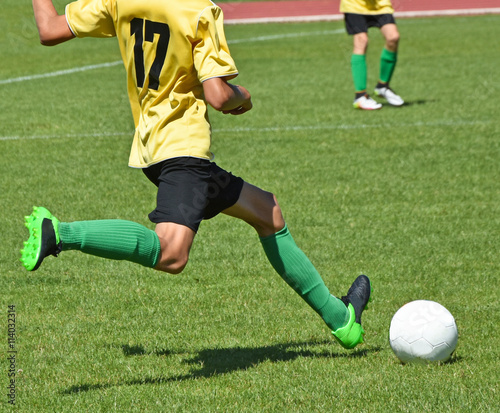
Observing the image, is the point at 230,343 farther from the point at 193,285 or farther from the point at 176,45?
the point at 176,45

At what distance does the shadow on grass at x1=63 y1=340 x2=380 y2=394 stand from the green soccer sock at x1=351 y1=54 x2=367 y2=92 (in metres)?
7.11

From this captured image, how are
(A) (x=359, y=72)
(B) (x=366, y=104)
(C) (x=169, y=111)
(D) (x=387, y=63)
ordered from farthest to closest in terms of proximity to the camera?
(D) (x=387, y=63) → (A) (x=359, y=72) → (B) (x=366, y=104) → (C) (x=169, y=111)

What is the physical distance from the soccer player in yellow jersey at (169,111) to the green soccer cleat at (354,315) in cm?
64

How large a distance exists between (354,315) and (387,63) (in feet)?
25.6

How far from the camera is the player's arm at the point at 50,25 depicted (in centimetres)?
382

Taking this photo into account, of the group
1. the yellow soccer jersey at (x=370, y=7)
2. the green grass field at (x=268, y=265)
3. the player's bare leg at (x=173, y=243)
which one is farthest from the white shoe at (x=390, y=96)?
the player's bare leg at (x=173, y=243)

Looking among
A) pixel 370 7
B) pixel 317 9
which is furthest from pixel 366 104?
pixel 317 9

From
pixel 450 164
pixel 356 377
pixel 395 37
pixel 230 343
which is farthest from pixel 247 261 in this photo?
pixel 395 37

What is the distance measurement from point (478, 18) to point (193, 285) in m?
21.7

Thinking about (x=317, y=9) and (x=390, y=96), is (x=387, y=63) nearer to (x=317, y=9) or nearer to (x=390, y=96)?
(x=390, y=96)

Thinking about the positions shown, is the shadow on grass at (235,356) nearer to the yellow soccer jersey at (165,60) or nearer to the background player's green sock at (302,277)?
the background player's green sock at (302,277)

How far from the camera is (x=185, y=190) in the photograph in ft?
11.8

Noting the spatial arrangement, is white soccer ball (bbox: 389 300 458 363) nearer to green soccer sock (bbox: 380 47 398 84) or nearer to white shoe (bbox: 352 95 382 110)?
white shoe (bbox: 352 95 382 110)

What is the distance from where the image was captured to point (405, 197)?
23.2 ft
